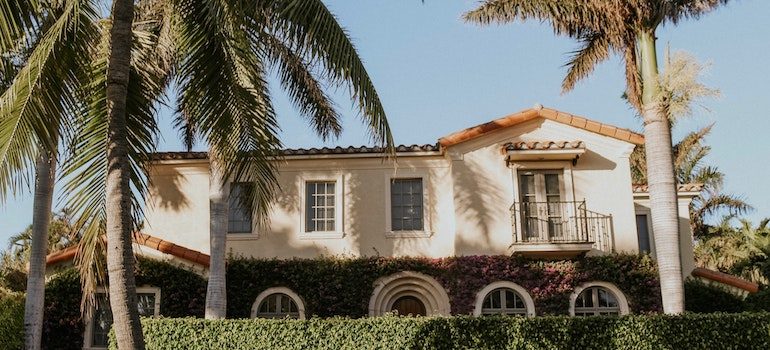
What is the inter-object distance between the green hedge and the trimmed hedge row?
4663 mm

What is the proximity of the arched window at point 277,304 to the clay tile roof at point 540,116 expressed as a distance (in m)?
5.98

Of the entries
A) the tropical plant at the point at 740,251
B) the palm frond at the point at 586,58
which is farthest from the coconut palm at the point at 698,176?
the palm frond at the point at 586,58

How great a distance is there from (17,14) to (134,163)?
7.32ft

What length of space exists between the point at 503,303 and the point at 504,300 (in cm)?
9

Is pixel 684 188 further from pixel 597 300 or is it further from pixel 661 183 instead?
pixel 661 183

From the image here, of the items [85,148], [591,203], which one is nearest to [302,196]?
[591,203]

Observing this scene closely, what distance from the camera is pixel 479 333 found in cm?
1323

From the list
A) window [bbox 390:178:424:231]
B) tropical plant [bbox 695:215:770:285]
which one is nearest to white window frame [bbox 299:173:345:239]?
window [bbox 390:178:424:231]

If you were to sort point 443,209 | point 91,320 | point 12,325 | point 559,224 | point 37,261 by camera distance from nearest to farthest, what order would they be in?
1. point 37,261
2. point 12,325
3. point 91,320
4. point 559,224
5. point 443,209

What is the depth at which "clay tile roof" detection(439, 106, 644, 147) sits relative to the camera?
19.5 meters

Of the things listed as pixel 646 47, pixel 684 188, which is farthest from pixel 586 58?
pixel 684 188

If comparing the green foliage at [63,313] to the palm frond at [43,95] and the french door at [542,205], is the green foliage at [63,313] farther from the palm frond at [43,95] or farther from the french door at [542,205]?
the french door at [542,205]

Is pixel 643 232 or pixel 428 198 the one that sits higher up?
pixel 428 198

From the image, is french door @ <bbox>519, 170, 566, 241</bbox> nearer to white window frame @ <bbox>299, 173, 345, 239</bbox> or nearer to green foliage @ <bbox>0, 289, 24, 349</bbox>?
white window frame @ <bbox>299, 173, 345, 239</bbox>
